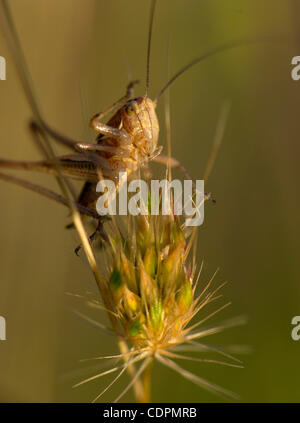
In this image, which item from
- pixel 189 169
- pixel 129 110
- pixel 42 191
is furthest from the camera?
pixel 189 169

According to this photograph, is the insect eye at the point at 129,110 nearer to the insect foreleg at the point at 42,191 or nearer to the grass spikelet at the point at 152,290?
the insect foreleg at the point at 42,191

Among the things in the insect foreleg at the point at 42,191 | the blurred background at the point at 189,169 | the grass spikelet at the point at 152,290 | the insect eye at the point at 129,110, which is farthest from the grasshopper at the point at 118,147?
the grass spikelet at the point at 152,290

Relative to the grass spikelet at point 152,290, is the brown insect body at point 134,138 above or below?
above

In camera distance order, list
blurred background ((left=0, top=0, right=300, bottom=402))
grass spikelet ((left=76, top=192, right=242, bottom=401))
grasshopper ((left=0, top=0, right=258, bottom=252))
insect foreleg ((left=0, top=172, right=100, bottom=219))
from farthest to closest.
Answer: blurred background ((left=0, top=0, right=300, bottom=402)) → grasshopper ((left=0, top=0, right=258, bottom=252)) → insect foreleg ((left=0, top=172, right=100, bottom=219)) → grass spikelet ((left=76, top=192, right=242, bottom=401))

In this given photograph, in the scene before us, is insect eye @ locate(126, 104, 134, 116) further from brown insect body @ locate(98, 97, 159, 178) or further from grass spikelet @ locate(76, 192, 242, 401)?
grass spikelet @ locate(76, 192, 242, 401)

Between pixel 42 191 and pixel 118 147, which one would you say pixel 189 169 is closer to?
pixel 118 147

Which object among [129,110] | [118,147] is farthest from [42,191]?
[129,110]

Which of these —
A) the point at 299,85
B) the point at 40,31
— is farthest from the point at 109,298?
the point at 299,85

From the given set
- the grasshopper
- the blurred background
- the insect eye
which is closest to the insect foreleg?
the grasshopper
